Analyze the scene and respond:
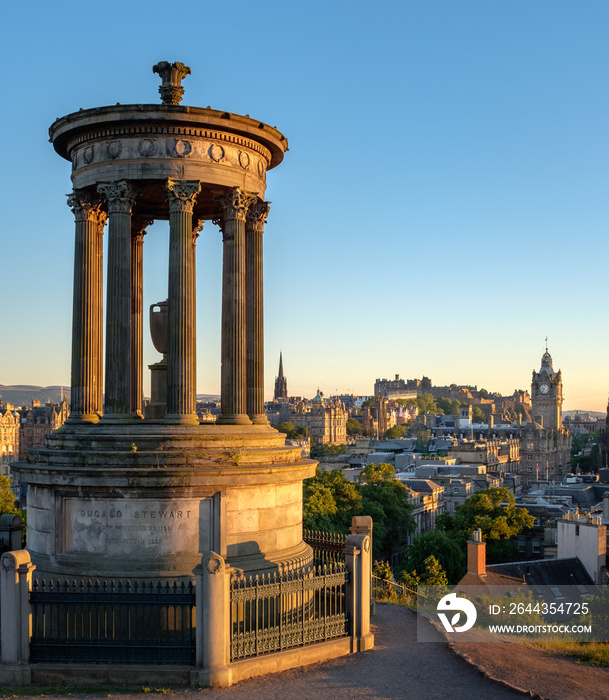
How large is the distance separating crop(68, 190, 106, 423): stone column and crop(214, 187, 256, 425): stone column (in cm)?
337

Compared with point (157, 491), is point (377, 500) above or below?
below

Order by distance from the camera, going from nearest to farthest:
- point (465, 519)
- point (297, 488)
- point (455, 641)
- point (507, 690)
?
point (507, 690), point (455, 641), point (297, 488), point (465, 519)

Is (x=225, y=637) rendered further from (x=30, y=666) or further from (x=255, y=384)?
(x=255, y=384)

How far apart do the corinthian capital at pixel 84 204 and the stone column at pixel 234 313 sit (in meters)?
3.48

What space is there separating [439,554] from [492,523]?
10.6 m

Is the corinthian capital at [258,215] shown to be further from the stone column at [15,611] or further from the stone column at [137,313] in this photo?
the stone column at [15,611]

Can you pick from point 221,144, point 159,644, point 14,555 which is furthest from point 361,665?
point 221,144

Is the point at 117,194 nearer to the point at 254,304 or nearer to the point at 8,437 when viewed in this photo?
the point at 254,304

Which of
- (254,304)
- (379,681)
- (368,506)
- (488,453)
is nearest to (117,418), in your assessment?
(254,304)

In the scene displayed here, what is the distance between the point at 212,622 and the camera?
1678 centimetres

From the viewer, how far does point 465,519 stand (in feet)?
260

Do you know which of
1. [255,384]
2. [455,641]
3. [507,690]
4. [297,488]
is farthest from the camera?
[255,384]

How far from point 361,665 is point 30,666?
7.12 meters

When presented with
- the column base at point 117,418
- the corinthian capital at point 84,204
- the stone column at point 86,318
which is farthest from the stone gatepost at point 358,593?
the corinthian capital at point 84,204
